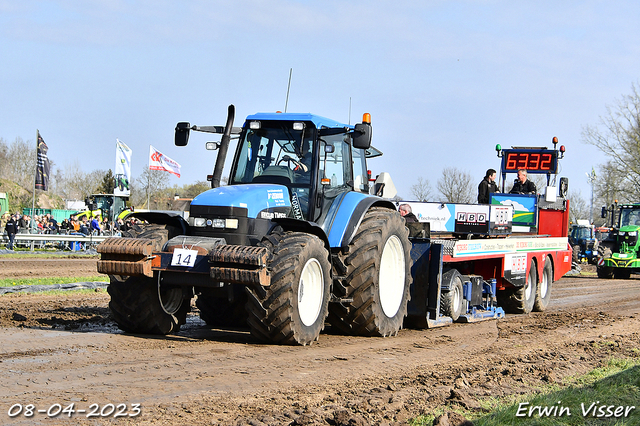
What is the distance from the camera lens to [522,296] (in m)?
12.2

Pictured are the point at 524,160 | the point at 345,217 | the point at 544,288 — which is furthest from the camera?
the point at 524,160

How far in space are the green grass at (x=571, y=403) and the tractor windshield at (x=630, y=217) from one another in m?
20.2

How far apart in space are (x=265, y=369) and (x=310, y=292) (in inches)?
60.8

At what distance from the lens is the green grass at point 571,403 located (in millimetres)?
4727

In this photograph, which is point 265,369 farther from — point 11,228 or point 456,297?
point 11,228

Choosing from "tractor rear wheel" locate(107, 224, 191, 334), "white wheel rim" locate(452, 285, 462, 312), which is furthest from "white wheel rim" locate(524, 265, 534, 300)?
"tractor rear wheel" locate(107, 224, 191, 334)

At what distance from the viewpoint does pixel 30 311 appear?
9.33 meters

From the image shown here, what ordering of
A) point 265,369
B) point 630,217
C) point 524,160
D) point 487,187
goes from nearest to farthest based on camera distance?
1. point 265,369
2. point 487,187
3. point 524,160
4. point 630,217

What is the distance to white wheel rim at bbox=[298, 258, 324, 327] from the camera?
23.7 ft

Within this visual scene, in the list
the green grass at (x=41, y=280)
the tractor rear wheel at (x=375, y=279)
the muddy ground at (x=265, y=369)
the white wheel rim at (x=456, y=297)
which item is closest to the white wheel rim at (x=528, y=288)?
the muddy ground at (x=265, y=369)

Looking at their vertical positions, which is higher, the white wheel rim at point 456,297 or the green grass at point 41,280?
the white wheel rim at point 456,297

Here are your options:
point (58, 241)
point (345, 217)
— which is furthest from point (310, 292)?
point (58, 241)

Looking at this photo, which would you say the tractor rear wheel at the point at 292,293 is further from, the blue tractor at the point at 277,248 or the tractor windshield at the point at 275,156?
the tractor windshield at the point at 275,156

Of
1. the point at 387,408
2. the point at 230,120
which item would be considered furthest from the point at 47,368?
the point at 230,120
